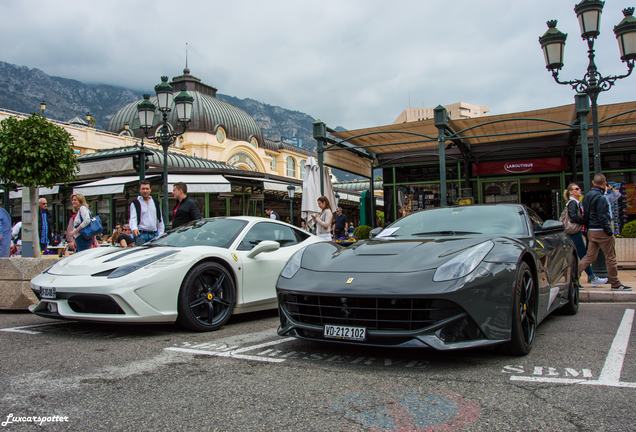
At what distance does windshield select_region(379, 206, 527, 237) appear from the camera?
475cm

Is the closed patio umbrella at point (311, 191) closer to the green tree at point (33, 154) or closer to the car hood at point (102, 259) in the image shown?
the green tree at point (33, 154)

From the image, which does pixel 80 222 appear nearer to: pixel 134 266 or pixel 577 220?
pixel 134 266

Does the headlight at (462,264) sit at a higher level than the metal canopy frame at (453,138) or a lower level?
lower

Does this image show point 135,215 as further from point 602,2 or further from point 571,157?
point 571,157

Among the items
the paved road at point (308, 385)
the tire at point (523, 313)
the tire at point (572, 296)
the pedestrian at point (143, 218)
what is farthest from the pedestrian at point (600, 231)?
the pedestrian at point (143, 218)

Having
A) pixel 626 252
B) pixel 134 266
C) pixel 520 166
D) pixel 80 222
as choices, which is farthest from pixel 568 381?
pixel 520 166

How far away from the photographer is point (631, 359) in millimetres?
3861

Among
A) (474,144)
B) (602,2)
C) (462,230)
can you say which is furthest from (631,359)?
(474,144)

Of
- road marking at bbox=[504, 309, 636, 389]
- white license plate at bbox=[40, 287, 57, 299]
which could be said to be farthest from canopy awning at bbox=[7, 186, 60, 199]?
road marking at bbox=[504, 309, 636, 389]

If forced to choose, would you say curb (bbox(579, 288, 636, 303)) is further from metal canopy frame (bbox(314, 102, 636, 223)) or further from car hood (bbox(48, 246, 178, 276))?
car hood (bbox(48, 246, 178, 276))

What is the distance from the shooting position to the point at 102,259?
17.8 feet

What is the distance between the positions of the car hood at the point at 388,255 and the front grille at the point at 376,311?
0.88ft

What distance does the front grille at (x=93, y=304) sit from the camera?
4.85m

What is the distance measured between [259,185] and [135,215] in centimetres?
1683
